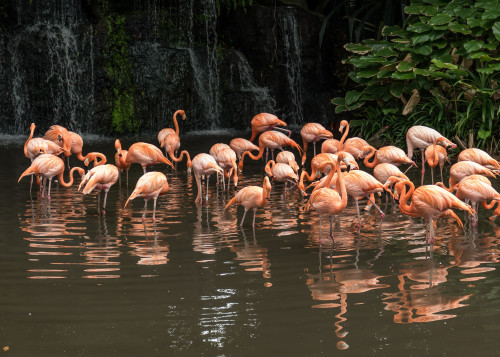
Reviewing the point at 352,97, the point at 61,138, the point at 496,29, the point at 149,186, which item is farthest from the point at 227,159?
the point at 496,29

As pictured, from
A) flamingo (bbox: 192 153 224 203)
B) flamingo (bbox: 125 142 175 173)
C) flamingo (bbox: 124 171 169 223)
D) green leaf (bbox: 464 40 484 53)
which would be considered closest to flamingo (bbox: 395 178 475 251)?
flamingo (bbox: 124 171 169 223)

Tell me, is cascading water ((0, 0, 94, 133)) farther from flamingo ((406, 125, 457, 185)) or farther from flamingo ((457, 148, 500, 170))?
flamingo ((457, 148, 500, 170))

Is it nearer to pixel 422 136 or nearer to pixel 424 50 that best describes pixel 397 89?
pixel 424 50

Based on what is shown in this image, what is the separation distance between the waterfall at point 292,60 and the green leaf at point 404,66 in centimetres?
416

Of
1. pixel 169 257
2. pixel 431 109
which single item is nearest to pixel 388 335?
pixel 169 257

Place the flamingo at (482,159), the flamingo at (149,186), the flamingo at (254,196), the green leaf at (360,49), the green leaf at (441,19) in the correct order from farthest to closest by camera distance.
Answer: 1. the green leaf at (360,49)
2. the green leaf at (441,19)
3. the flamingo at (482,159)
4. the flamingo at (149,186)
5. the flamingo at (254,196)

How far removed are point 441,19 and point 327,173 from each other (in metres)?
3.32

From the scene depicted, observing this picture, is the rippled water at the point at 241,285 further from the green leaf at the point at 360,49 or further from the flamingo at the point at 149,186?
the green leaf at the point at 360,49

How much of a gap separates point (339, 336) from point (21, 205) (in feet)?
15.4

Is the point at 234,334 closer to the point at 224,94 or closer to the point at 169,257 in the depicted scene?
the point at 169,257

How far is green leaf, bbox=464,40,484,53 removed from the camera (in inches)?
388

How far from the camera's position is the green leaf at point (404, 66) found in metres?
10.2

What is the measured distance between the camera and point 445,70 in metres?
10.3

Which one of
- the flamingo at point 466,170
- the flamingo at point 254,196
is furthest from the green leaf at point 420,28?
the flamingo at point 254,196
